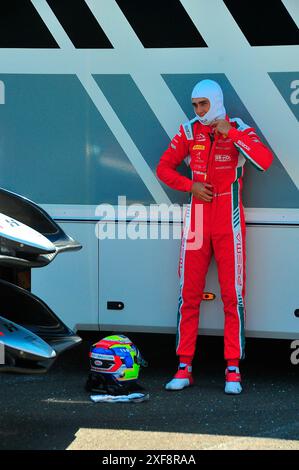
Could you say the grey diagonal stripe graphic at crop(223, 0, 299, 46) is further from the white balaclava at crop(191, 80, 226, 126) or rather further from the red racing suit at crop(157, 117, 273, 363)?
the red racing suit at crop(157, 117, 273, 363)

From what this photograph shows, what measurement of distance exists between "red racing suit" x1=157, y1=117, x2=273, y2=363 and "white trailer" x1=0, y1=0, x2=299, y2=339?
133 mm

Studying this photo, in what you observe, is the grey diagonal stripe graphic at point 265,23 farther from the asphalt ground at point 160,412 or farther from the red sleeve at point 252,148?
the asphalt ground at point 160,412

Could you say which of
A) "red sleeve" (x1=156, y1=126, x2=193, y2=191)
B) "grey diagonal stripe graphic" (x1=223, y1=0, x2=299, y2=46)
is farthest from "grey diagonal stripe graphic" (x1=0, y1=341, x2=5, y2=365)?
"grey diagonal stripe graphic" (x1=223, y1=0, x2=299, y2=46)

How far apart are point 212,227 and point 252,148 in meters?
0.58

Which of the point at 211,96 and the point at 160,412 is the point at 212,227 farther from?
the point at 160,412

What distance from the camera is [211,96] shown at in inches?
211

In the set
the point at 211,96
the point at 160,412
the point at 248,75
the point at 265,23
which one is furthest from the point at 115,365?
the point at 265,23

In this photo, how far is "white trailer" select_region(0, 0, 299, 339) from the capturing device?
554 cm

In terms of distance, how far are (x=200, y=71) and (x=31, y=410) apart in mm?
2403

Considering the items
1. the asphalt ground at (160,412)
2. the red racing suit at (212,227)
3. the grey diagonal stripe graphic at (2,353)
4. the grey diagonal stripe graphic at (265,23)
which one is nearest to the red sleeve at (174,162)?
the red racing suit at (212,227)

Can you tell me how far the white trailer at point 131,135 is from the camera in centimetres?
554
